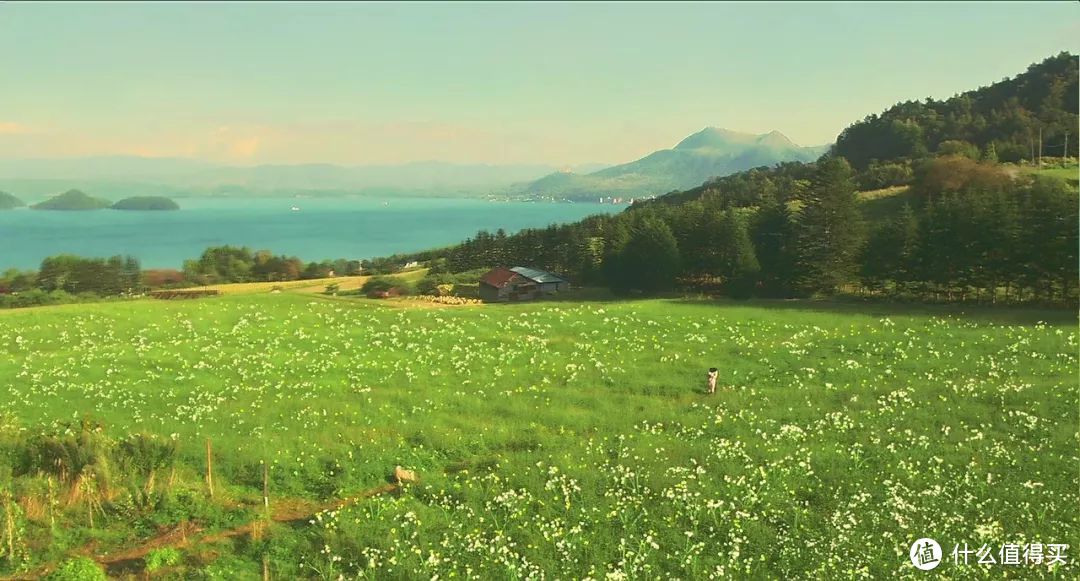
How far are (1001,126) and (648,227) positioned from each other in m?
125

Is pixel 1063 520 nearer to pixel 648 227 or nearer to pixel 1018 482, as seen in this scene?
pixel 1018 482

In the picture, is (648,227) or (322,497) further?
(648,227)

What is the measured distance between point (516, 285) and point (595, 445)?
62847mm

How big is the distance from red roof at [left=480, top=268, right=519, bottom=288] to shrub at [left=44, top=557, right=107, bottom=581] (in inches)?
2697

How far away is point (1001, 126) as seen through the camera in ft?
493

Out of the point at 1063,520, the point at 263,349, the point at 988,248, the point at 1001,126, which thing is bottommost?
the point at 1063,520

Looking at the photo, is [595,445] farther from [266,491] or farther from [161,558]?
[161,558]

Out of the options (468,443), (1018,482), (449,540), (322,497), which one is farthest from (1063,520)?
(322,497)

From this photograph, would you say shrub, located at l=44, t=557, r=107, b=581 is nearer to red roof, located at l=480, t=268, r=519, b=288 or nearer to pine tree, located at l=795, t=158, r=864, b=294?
pine tree, located at l=795, t=158, r=864, b=294

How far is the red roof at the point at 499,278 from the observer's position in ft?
270

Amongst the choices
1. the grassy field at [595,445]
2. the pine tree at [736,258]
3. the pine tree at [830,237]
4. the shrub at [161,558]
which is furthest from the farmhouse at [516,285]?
the shrub at [161,558]

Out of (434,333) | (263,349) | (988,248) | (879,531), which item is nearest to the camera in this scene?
(879,531)

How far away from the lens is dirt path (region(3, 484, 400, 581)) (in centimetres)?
1394

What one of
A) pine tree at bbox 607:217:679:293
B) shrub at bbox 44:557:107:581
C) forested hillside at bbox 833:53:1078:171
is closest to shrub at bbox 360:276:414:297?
pine tree at bbox 607:217:679:293
